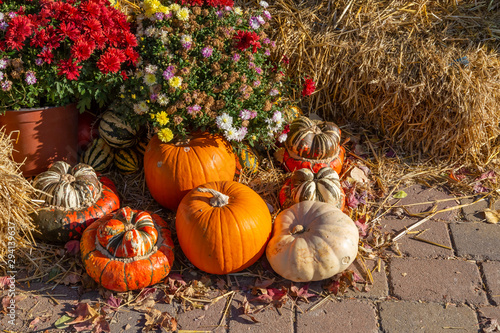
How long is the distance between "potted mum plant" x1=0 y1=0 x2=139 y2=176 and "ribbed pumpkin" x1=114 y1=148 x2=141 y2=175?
0.56 metres

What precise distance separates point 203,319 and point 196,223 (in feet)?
2.05

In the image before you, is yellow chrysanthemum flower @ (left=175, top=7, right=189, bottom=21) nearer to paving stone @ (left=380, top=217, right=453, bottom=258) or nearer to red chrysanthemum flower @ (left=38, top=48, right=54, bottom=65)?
red chrysanthemum flower @ (left=38, top=48, right=54, bottom=65)

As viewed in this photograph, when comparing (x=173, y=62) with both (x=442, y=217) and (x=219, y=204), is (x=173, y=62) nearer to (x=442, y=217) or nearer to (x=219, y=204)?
(x=219, y=204)

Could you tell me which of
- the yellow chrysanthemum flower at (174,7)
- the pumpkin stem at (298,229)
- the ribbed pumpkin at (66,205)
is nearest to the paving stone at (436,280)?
the pumpkin stem at (298,229)

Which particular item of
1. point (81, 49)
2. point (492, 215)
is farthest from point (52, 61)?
point (492, 215)

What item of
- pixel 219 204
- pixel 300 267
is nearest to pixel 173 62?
pixel 219 204

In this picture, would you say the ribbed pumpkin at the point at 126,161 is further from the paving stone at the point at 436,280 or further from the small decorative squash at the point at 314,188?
the paving stone at the point at 436,280

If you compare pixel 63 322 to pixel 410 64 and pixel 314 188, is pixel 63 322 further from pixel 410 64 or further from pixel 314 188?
pixel 410 64

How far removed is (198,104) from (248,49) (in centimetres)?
65

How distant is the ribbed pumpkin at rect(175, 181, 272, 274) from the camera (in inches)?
128

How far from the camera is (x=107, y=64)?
142 inches

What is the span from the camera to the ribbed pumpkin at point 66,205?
3.52m

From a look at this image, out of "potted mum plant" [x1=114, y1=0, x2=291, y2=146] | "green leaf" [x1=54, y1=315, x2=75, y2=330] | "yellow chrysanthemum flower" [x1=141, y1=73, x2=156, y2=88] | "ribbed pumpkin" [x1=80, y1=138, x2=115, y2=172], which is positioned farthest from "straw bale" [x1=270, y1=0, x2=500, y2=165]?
"green leaf" [x1=54, y1=315, x2=75, y2=330]

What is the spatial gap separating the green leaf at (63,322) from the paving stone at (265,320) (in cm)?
103
